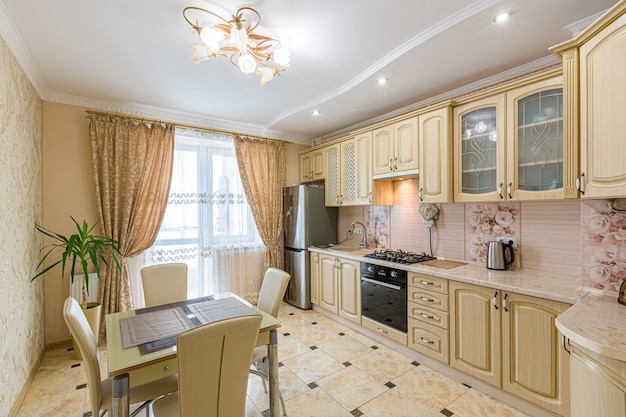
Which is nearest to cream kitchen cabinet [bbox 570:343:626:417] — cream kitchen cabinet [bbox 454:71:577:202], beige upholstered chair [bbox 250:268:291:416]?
cream kitchen cabinet [bbox 454:71:577:202]

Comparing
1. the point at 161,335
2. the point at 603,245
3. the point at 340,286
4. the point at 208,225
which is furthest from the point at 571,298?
the point at 208,225

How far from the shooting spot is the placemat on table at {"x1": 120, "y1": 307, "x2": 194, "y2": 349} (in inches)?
62.0

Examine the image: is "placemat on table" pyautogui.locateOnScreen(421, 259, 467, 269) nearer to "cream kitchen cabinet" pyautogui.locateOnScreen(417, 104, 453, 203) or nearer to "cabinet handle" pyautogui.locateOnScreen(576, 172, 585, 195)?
"cream kitchen cabinet" pyautogui.locateOnScreen(417, 104, 453, 203)

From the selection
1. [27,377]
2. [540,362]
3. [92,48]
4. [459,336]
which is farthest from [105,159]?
[540,362]

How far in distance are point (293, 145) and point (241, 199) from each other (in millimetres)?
1280

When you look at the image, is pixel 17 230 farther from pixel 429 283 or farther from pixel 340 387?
pixel 429 283

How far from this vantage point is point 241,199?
13.6 feet

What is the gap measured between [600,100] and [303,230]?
313 cm

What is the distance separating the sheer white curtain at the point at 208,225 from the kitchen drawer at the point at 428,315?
7.63 ft

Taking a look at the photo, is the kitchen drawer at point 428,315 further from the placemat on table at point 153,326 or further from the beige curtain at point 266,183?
the beige curtain at point 266,183

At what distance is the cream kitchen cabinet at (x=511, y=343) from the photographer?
183cm

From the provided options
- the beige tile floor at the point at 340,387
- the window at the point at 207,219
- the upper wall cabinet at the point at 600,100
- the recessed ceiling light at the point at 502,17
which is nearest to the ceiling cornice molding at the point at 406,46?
the recessed ceiling light at the point at 502,17

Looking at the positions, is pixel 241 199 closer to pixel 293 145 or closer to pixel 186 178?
pixel 186 178

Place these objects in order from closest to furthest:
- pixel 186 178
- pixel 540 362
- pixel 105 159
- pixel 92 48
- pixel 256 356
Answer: pixel 540 362
pixel 256 356
pixel 92 48
pixel 105 159
pixel 186 178
